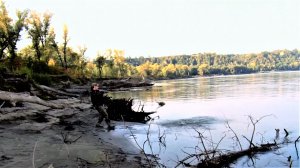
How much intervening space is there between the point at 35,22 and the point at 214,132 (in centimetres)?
5608

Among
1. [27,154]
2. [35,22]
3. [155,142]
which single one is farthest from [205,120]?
[35,22]

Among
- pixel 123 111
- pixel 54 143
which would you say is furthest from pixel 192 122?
pixel 54 143

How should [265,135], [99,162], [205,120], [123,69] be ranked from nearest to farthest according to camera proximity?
[99,162]
[265,135]
[205,120]
[123,69]

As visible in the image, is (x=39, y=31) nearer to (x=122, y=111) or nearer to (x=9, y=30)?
(x=9, y=30)

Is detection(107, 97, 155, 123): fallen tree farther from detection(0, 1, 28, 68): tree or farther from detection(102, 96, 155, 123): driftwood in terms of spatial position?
detection(0, 1, 28, 68): tree

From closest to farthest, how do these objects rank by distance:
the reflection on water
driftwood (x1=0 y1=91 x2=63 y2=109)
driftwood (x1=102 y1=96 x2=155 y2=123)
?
driftwood (x1=0 y1=91 x2=63 y2=109), the reflection on water, driftwood (x1=102 y1=96 x2=155 y2=123)

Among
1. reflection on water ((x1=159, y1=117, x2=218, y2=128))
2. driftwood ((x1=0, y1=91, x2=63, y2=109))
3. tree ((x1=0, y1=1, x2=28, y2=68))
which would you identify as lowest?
reflection on water ((x1=159, y1=117, x2=218, y2=128))

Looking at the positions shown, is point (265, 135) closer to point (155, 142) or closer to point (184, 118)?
point (155, 142)

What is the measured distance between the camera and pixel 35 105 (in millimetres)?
18266

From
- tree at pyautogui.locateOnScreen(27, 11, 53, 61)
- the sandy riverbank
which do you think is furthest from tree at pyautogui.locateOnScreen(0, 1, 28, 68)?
the sandy riverbank

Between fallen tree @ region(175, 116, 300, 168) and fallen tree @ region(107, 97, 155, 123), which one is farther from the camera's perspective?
fallen tree @ region(107, 97, 155, 123)

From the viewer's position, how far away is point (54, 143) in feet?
38.2

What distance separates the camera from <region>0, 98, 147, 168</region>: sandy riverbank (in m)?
9.29

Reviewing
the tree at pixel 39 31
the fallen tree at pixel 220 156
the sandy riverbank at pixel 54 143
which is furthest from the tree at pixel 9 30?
the fallen tree at pixel 220 156
